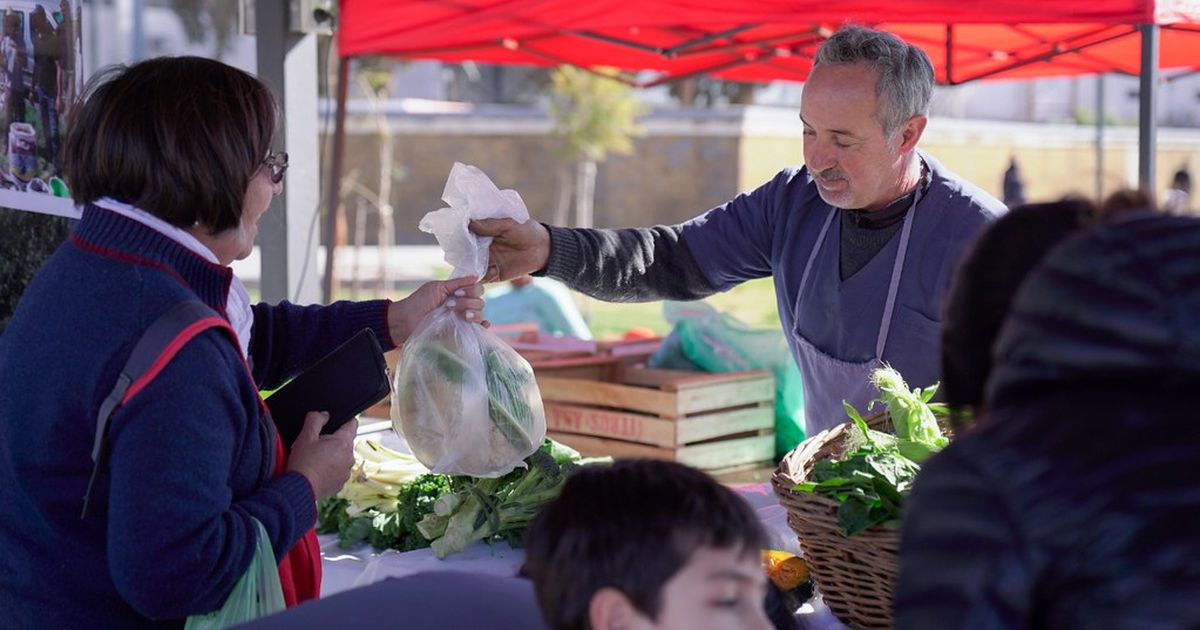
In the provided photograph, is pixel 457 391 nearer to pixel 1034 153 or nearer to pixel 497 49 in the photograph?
pixel 497 49

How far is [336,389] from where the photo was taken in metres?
1.96

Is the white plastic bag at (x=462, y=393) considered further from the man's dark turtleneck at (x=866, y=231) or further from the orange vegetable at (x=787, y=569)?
the man's dark turtleneck at (x=866, y=231)

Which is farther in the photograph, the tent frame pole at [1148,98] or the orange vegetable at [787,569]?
the tent frame pole at [1148,98]

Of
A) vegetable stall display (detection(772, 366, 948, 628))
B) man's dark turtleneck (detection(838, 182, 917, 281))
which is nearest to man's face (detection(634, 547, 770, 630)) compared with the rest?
vegetable stall display (detection(772, 366, 948, 628))

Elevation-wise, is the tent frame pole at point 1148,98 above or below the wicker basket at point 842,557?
above

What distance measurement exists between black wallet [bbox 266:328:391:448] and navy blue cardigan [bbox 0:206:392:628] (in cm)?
20

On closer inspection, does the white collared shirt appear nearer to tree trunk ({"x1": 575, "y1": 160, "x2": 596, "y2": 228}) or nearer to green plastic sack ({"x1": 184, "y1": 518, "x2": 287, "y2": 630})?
green plastic sack ({"x1": 184, "y1": 518, "x2": 287, "y2": 630})

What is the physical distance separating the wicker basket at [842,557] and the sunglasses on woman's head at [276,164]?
99 centimetres

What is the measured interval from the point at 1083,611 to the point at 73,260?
1267mm

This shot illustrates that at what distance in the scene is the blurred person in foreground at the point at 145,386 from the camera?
1522 millimetres

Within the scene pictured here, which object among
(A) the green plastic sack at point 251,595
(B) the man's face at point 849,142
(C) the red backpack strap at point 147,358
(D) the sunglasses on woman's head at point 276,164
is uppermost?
(B) the man's face at point 849,142

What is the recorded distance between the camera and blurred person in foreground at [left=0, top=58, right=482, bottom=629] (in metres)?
1.52

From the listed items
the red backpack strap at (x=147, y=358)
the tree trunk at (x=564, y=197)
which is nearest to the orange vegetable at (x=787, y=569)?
the red backpack strap at (x=147, y=358)

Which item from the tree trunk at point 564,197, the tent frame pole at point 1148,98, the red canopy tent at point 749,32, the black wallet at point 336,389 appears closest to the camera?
the black wallet at point 336,389
